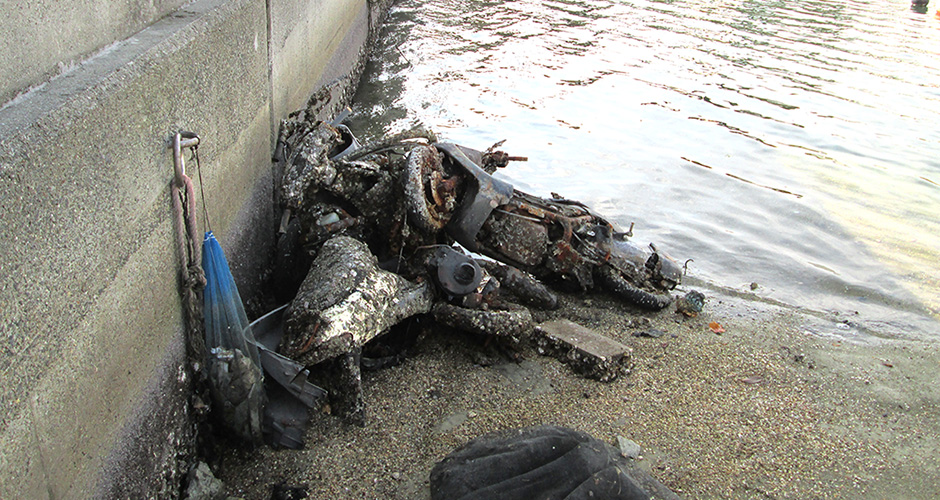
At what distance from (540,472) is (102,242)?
168 centimetres

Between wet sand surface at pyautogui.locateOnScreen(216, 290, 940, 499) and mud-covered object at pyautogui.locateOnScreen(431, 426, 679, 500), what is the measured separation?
0.84 feet

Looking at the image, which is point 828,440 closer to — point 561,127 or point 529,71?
point 561,127

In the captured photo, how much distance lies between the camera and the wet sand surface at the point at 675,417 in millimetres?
2990

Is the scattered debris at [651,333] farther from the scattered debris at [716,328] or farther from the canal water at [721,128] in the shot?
the canal water at [721,128]

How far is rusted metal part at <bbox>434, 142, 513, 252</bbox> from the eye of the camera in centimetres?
403

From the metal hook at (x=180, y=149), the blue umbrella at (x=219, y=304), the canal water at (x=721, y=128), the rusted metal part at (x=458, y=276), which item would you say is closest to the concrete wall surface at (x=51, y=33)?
the metal hook at (x=180, y=149)

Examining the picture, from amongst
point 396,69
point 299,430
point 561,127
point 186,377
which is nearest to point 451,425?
point 299,430

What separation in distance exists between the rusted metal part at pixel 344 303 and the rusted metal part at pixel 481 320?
10 cm

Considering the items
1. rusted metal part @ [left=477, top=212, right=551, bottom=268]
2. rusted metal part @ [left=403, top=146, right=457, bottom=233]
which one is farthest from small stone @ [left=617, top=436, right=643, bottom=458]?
rusted metal part @ [left=403, top=146, right=457, bottom=233]

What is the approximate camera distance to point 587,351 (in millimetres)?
3764

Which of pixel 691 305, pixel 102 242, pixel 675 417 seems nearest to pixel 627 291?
pixel 691 305

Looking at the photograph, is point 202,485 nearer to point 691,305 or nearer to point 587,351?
point 587,351

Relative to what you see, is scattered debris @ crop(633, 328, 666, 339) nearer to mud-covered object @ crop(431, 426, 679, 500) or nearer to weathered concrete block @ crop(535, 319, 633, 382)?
weathered concrete block @ crop(535, 319, 633, 382)

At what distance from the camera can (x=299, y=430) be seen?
303 cm
